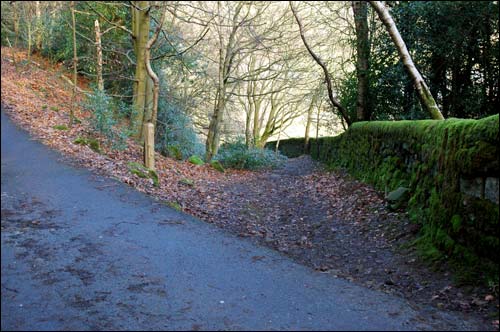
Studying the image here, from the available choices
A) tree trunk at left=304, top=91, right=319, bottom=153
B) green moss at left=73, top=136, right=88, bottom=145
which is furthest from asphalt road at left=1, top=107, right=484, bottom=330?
tree trunk at left=304, top=91, right=319, bottom=153

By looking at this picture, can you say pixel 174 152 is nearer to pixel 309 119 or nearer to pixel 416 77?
pixel 416 77

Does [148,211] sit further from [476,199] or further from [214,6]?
[214,6]

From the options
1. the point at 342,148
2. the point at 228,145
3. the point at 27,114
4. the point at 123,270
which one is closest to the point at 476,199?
the point at 123,270

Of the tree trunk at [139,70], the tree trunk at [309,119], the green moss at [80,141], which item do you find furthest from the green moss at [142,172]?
the tree trunk at [309,119]

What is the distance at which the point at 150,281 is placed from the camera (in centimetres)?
461

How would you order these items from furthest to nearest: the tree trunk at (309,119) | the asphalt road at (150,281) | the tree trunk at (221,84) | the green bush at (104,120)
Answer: the tree trunk at (309,119), the tree trunk at (221,84), the green bush at (104,120), the asphalt road at (150,281)

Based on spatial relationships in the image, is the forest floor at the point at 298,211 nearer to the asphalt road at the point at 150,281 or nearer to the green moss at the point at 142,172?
the green moss at the point at 142,172

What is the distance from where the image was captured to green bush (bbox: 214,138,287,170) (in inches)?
802

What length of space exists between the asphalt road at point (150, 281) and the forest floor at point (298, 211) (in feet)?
2.35

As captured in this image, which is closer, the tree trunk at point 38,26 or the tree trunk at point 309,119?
the tree trunk at point 38,26

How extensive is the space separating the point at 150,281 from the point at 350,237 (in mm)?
4252

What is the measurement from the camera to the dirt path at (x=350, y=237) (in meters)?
5.03

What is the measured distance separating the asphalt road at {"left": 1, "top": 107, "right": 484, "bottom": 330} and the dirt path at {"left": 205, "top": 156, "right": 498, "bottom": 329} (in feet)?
1.86

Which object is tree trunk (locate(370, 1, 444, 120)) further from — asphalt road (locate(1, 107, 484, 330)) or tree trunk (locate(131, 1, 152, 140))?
tree trunk (locate(131, 1, 152, 140))
